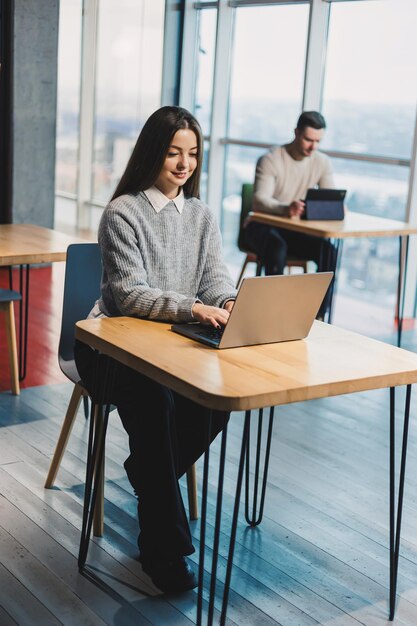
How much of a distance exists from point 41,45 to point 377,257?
9.10ft

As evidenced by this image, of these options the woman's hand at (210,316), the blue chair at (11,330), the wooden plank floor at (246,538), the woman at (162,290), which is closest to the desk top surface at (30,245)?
the blue chair at (11,330)

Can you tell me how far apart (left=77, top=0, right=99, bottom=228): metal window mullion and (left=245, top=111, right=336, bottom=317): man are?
3131mm

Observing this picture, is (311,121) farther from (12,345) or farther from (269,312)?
(269,312)

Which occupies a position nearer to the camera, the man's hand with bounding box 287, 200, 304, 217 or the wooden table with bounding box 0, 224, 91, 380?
the wooden table with bounding box 0, 224, 91, 380

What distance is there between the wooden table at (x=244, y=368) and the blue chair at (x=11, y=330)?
4.79 feet

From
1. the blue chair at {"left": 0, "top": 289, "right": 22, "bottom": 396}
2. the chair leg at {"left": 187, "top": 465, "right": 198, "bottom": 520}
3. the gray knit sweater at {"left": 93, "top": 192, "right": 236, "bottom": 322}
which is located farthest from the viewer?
the blue chair at {"left": 0, "top": 289, "right": 22, "bottom": 396}

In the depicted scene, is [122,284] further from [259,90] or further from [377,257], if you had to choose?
[259,90]

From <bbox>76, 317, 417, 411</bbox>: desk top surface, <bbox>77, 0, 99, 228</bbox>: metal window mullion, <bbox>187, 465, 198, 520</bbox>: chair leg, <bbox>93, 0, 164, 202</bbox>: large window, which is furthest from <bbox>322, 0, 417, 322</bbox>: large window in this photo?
<bbox>76, 317, 417, 411</bbox>: desk top surface

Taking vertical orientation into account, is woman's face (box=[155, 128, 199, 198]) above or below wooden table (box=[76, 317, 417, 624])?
above

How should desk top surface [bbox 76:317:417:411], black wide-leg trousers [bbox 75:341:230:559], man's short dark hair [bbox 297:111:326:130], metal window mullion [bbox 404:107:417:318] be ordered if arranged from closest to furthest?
desk top surface [bbox 76:317:417:411], black wide-leg trousers [bbox 75:341:230:559], man's short dark hair [bbox 297:111:326:130], metal window mullion [bbox 404:107:417:318]

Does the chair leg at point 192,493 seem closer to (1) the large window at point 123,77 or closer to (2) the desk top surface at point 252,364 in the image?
(2) the desk top surface at point 252,364

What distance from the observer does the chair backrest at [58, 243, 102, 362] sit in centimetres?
289

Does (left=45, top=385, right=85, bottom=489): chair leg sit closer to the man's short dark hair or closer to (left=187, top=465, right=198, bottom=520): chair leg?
(left=187, top=465, right=198, bottom=520): chair leg

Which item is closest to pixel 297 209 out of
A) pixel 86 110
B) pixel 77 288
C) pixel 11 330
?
pixel 11 330
